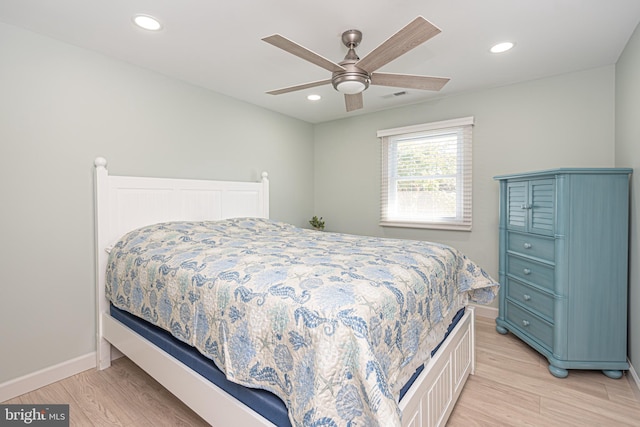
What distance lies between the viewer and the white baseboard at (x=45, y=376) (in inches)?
77.0

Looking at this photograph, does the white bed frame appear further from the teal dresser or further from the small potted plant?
the small potted plant

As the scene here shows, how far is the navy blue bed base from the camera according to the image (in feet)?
3.74

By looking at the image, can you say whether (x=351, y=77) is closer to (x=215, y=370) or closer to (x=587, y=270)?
(x=215, y=370)

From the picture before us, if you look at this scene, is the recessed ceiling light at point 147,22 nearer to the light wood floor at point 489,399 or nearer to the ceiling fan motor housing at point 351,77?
the ceiling fan motor housing at point 351,77

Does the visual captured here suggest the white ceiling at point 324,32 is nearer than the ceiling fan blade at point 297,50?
No

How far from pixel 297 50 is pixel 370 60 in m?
0.43

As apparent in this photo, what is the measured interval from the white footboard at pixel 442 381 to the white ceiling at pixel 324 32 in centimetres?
195

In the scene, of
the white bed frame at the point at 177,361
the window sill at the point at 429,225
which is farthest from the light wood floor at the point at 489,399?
the window sill at the point at 429,225

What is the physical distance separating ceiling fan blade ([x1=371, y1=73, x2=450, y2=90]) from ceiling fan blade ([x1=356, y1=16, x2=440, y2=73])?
15 cm

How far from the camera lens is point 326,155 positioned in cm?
443

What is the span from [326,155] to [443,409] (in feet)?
11.3

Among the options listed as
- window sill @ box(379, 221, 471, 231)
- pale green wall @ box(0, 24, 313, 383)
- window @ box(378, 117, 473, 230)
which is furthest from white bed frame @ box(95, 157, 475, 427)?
window @ box(378, 117, 473, 230)

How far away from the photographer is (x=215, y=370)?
4.48 feet

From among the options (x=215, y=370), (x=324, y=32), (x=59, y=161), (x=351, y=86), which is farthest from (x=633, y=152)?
(x=59, y=161)
